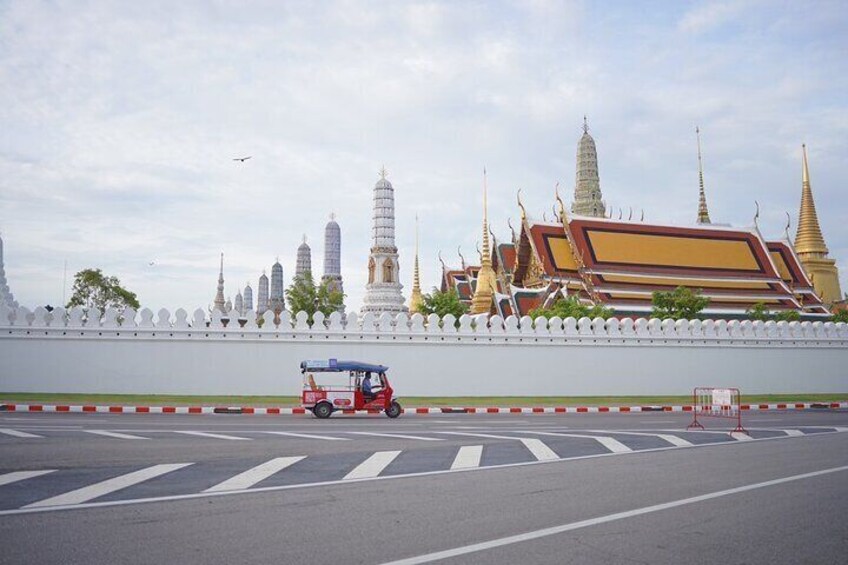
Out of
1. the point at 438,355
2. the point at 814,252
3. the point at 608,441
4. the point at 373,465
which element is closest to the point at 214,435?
the point at 373,465

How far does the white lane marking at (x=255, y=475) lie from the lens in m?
8.17

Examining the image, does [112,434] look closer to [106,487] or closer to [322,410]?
[106,487]

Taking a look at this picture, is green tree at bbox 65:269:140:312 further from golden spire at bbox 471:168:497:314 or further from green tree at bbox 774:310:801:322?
green tree at bbox 774:310:801:322

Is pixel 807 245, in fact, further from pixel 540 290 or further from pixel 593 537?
pixel 593 537

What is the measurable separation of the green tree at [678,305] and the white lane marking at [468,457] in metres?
25.5

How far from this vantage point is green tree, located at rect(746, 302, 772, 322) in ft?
128

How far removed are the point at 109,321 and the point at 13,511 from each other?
1781cm

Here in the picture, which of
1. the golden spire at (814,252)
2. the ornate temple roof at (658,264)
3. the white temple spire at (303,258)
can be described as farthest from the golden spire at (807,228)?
the white temple spire at (303,258)

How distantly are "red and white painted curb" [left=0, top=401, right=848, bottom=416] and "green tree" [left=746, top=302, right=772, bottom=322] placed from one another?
12.9 m

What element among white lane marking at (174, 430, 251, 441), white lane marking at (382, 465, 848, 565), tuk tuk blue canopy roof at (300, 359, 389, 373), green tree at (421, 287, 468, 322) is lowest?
white lane marking at (382, 465, 848, 565)

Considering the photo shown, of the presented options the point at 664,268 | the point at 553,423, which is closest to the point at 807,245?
the point at 664,268

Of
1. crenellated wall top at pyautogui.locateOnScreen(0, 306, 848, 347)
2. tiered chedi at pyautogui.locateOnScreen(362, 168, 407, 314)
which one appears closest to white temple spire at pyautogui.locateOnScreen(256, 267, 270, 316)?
tiered chedi at pyautogui.locateOnScreen(362, 168, 407, 314)

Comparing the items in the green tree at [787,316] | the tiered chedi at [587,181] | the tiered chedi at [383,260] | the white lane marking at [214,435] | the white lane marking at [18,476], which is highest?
the tiered chedi at [587,181]

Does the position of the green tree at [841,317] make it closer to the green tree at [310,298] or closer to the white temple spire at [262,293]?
the green tree at [310,298]
